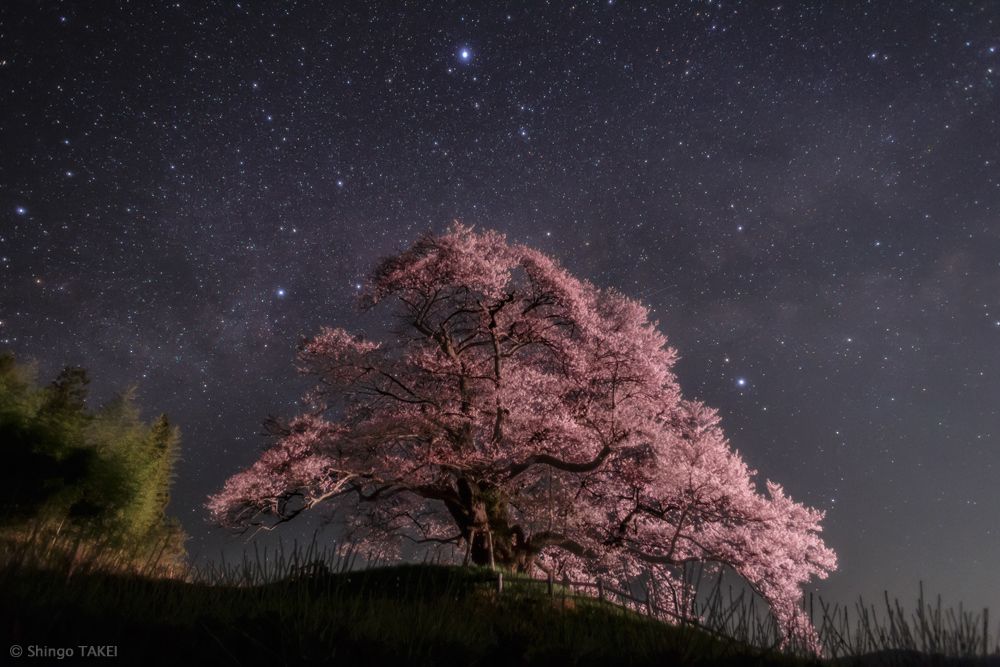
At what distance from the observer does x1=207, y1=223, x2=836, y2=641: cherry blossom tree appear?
15.0 meters

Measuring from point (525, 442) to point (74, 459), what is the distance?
21.2 meters

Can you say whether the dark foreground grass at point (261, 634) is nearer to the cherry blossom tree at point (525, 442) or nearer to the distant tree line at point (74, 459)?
the cherry blossom tree at point (525, 442)

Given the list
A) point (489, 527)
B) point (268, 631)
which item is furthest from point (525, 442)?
point (268, 631)

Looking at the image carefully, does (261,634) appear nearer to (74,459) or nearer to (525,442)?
(525,442)

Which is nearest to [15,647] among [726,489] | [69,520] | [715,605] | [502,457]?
[715,605]

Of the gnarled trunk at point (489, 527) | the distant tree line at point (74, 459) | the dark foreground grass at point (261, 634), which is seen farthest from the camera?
the distant tree line at point (74, 459)

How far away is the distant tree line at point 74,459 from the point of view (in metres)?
23.5

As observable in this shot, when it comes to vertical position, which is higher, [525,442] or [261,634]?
[525,442]

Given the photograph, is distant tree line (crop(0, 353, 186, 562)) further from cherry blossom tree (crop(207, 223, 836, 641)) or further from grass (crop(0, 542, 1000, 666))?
grass (crop(0, 542, 1000, 666))

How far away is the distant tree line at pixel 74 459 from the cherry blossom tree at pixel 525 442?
9.22 m

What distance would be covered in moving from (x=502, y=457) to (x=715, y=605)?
1003cm

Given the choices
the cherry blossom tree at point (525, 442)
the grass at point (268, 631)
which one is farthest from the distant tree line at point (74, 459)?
the grass at point (268, 631)

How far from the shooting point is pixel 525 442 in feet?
49.1

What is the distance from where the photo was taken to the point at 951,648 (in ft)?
13.9
